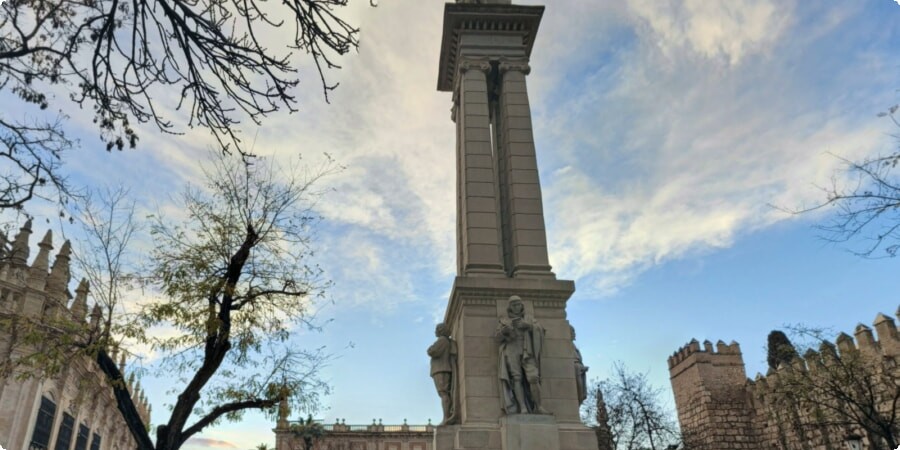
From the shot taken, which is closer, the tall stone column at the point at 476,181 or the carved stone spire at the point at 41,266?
the tall stone column at the point at 476,181

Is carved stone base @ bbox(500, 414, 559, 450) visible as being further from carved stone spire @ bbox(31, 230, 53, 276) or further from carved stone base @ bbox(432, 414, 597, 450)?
carved stone spire @ bbox(31, 230, 53, 276)

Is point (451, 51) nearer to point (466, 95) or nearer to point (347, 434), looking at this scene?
point (466, 95)

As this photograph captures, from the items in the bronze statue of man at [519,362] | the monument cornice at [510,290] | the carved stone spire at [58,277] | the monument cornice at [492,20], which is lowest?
the bronze statue of man at [519,362]

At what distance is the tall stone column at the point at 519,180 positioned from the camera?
13.3 metres

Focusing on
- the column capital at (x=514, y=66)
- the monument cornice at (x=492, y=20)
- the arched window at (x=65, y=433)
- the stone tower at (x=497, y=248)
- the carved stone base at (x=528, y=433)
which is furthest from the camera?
the arched window at (x=65, y=433)

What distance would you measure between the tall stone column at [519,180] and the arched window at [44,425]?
25.1 meters

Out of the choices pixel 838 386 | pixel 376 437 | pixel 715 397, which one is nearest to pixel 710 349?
pixel 715 397

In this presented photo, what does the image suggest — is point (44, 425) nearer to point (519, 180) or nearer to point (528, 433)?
point (519, 180)

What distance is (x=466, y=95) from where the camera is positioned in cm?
1496

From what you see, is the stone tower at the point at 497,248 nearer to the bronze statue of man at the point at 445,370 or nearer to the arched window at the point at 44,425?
the bronze statue of man at the point at 445,370

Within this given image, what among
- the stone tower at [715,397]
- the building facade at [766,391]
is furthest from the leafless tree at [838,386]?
the stone tower at [715,397]

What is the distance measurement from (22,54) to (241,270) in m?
8.03

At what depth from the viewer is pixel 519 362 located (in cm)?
1130

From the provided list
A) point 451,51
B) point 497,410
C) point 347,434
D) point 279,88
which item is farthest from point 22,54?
point 347,434
